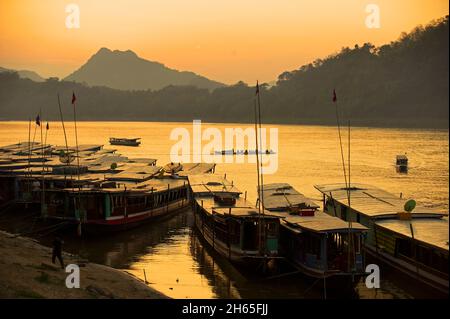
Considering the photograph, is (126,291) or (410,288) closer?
(126,291)

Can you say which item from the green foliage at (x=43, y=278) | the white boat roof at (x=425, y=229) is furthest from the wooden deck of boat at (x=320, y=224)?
the green foliage at (x=43, y=278)

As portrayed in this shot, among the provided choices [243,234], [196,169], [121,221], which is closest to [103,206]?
[121,221]

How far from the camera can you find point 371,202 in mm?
38844

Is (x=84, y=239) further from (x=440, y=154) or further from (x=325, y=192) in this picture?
(x=440, y=154)

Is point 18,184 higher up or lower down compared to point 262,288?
higher up

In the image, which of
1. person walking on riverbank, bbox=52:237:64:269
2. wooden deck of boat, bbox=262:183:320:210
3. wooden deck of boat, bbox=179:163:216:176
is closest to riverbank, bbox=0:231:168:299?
person walking on riverbank, bbox=52:237:64:269

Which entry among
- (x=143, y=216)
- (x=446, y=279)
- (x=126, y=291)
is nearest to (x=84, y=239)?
(x=143, y=216)

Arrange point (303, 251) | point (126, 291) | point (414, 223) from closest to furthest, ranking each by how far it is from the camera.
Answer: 1. point (126, 291)
2. point (303, 251)
3. point (414, 223)

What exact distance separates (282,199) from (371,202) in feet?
17.8

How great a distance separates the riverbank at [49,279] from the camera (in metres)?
23.5

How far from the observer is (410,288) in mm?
30219

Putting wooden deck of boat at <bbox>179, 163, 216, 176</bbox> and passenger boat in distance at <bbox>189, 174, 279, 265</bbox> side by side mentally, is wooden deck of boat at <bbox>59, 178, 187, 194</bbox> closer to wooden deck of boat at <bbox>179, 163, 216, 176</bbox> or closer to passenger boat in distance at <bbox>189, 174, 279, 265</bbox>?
passenger boat in distance at <bbox>189, 174, 279, 265</bbox>

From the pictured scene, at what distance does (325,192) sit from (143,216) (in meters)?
12.7

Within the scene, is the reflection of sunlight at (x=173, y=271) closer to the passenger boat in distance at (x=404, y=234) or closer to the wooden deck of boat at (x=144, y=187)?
the wooden deck of boat at (x=144, y=187)
